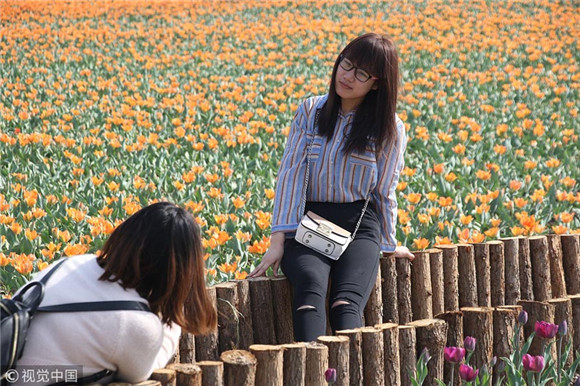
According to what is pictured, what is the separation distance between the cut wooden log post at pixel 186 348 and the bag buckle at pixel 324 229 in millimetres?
706

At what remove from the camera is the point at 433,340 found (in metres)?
3.04

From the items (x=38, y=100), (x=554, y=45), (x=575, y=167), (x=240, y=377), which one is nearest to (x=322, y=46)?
(x=554, y=45)

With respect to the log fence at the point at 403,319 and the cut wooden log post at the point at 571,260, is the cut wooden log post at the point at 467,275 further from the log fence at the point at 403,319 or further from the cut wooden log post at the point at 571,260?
the cut wooden log post at the point at 571,260

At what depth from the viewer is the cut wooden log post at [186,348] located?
309 cm

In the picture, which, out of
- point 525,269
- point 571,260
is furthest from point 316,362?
point 571,260

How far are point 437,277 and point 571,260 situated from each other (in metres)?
0.77

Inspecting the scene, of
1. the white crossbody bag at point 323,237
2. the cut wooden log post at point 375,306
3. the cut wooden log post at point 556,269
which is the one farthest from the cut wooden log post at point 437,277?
the cut wooden log post at point 556,269

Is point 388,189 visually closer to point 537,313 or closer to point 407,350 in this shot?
point 537,313

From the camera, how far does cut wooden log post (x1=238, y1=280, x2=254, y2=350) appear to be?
330 centimetres

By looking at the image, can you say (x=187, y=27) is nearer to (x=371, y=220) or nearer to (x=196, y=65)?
(x=196, y=65)

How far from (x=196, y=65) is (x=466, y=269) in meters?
8.85

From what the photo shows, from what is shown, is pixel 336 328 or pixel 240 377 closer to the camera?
pixel 240 377

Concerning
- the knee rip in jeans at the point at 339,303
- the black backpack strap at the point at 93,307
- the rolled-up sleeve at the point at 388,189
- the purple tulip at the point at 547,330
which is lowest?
the purple tulip at the point at 547,330

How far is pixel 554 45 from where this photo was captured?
13.8 metres
